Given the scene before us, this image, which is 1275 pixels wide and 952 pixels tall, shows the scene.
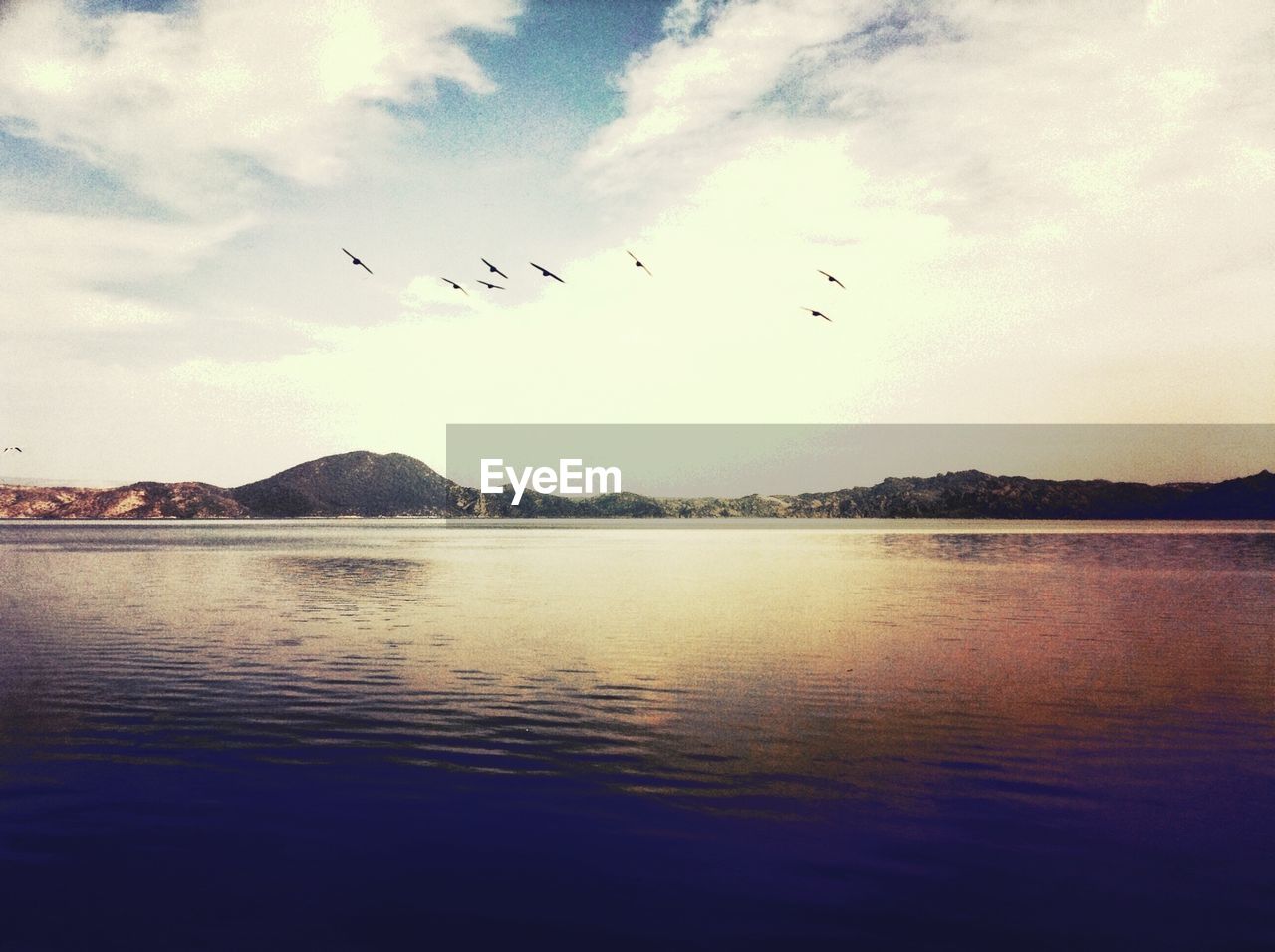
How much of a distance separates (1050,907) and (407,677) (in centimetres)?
2039

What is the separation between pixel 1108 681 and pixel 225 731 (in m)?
25.9

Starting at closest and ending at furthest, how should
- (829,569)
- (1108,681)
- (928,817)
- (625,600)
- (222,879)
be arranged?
1. (222,879)
2. (928,817)
3. (1108,681)
4. (625,600)
5. (829,569)

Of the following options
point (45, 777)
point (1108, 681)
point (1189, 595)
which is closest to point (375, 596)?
point (45, 777)

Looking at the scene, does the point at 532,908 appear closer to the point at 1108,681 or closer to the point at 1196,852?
the point at 1196,852

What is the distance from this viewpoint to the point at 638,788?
635 inches

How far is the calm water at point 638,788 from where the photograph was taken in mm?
11125

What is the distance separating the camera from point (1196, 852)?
13.1 m

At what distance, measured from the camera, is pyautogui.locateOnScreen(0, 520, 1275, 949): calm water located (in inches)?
438

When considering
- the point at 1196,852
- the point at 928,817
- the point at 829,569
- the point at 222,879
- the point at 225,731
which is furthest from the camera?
the point at 829,569

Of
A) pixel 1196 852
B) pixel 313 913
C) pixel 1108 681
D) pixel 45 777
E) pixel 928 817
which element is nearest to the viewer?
pixel 313 913

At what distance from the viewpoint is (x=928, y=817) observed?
47.5ft

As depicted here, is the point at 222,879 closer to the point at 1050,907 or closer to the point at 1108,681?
the point at 1050,907

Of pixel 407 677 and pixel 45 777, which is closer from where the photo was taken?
pixel 45 777

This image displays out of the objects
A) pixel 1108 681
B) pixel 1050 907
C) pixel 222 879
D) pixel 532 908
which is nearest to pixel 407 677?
pixel 222 879
